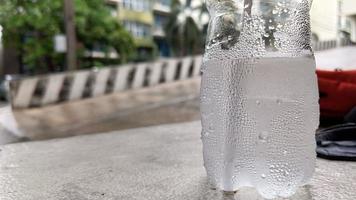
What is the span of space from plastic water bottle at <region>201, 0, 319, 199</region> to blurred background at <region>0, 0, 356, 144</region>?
446 mm

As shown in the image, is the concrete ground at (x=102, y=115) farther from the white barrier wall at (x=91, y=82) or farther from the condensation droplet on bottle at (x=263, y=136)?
the condensation droplet on bottle at (x=263, y=136)

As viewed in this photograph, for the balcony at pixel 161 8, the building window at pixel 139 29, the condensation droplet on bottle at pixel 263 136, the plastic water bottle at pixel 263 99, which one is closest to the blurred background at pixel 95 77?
the plastic water bottle at pixel 263 99

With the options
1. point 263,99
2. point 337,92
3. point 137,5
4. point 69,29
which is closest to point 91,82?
point 69,29

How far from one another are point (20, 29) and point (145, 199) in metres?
14.8

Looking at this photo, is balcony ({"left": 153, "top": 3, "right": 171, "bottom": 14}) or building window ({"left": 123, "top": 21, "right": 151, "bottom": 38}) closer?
building window ({"left": 123, "top": 21, "right": 151, "bottom": 38})

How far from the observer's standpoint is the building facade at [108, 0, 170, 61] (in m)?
35.6

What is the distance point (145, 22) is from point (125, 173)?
1446 inches

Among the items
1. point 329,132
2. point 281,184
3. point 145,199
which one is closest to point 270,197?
point 281,184

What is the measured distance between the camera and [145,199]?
230cm

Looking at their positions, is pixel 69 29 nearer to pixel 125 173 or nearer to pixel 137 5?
pixel 125 173

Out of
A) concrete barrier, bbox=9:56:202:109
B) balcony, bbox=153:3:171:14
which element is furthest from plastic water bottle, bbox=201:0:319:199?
balcony, bbox=153:3:171:14

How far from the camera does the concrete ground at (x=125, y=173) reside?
7.84 feet

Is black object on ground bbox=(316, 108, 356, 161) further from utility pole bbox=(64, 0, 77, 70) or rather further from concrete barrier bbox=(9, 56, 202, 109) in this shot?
utility pole bbox=(64, 0, 77, 70)

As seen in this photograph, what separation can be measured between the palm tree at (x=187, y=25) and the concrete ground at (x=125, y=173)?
1254 inches
